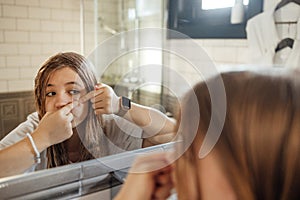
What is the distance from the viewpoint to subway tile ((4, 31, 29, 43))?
3.46ft

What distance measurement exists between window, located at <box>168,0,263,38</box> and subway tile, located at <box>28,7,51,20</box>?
500 millimetres

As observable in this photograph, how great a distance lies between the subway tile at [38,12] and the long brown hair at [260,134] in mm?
953

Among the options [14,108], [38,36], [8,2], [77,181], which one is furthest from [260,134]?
[8,2]

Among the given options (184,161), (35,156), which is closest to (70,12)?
(35,156)

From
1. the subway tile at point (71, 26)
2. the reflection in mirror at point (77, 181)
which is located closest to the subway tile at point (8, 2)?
the subway tile at point (71, 26)

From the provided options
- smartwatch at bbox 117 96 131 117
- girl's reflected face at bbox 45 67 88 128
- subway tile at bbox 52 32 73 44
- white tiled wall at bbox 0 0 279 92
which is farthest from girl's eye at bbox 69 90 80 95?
white tiled wall at bbox 0 0 279 92

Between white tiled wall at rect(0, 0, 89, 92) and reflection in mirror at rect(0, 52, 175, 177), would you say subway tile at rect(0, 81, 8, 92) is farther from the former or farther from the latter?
reflection in mirror at rect(0, 52, 175, 177)

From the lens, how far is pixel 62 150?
522 millimetres

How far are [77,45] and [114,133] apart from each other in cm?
28

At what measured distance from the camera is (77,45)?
737mm

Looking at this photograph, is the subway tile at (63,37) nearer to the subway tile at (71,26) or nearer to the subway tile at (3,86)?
the subway tile at (71,26)

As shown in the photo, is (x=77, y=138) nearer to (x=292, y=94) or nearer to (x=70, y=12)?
(x=292, y=94)

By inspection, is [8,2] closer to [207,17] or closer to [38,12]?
[38,12]

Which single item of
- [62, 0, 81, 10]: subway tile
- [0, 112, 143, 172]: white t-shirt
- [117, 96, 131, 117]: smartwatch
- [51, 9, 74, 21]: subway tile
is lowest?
[0, 112, 143, 172]: white t-shirt
